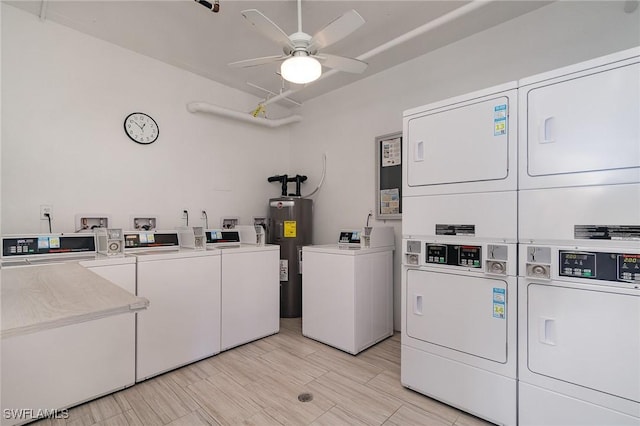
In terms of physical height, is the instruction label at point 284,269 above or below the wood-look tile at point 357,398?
above

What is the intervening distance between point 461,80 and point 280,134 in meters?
2.53

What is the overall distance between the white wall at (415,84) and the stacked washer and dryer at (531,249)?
1.06 m

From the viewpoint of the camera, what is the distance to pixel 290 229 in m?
3.69

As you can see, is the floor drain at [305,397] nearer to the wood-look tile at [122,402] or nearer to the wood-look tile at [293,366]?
the wood-look tile at [293,366]

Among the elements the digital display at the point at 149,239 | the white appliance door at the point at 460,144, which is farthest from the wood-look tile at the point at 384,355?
the digital display at the point at 149,239

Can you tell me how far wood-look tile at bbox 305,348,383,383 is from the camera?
2.29m

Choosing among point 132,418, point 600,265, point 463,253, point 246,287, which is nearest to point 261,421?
point 132,418

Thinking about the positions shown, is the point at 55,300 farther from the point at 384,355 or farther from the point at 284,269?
the point at 284,269

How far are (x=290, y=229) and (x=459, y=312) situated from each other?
89.7 inches

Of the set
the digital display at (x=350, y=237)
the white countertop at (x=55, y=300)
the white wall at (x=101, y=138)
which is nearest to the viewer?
the white countertop at (x=55, y=300)

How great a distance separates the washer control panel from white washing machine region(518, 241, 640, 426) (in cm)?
25

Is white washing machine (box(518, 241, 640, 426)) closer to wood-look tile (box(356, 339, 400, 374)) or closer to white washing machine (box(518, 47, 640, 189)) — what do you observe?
white washing machine (box(518, 47, 640, 189))

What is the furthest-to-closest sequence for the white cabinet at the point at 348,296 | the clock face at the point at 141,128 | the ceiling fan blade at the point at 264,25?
the clock face at the point at 141,128 → the white cabinet at the point at 348,296 → the ceiling fan blade at the point at 264,25

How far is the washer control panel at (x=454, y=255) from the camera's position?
5.96 ft
